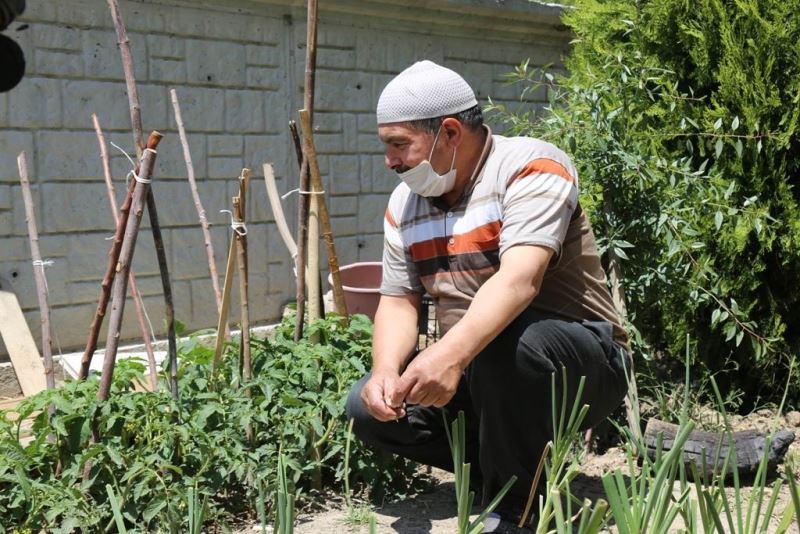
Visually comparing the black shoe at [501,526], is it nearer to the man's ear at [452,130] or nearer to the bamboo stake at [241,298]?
the bamboo stake at [241,298]

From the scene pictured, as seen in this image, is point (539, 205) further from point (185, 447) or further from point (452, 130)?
point (185, 447)

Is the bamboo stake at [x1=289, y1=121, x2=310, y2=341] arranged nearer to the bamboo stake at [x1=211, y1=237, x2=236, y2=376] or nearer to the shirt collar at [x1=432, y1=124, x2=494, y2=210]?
the bamboo stake at [x1=211, y1=237, x2=236, y2=376]

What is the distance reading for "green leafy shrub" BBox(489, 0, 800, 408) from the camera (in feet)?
13.6

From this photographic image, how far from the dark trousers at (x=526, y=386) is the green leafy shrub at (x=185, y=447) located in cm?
27

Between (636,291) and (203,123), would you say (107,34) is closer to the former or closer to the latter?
(203,123)

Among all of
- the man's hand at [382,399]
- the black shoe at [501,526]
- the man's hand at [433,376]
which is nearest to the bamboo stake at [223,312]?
the man's hand at [382,399]

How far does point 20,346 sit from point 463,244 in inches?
117

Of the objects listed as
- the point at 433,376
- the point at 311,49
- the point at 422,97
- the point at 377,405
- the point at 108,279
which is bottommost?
the point at 377,405

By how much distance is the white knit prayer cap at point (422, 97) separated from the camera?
9.73 feet

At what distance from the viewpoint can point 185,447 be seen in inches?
122

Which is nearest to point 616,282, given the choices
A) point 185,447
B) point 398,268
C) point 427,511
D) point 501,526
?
point 398,268

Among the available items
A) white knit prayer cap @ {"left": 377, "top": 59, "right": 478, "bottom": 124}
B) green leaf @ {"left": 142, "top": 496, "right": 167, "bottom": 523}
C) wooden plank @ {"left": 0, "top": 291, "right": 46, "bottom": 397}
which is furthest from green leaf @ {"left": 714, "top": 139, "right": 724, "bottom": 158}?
wooden plank @ {"left": 0, "top": 291, "right": 46, "bottom": 397}

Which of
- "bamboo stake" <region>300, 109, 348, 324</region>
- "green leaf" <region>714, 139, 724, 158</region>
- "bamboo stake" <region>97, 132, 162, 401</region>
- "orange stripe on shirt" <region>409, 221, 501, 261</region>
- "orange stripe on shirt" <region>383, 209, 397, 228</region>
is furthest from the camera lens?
"green leaf" <region>714, 139, 724, 158</region>

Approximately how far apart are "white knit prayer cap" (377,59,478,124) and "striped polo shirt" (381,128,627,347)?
0.61 ft
